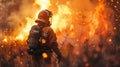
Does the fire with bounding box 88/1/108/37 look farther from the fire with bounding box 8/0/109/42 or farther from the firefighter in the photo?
the firefighter

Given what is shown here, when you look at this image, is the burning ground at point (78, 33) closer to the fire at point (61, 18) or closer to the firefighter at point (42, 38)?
the fire at point (61, 18)

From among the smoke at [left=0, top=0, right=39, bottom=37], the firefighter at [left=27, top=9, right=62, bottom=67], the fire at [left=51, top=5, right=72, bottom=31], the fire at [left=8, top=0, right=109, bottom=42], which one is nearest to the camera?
the firefighter at [left=27, top=9, right=62, bottom=67]

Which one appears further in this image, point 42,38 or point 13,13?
point 13,13

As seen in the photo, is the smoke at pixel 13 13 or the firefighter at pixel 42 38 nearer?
the firefighter at pixel 42 38

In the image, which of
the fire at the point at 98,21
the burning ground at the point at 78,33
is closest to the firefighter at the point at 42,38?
the burning ground at the point at 78,33

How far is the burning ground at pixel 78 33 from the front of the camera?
12.4 metres

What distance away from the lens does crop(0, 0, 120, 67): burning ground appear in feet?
40.6

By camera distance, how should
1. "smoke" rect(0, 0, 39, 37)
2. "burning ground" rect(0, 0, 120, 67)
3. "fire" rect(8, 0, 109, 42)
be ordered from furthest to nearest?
"smoke" rect(0, 0, 39, 37), "fire" rect(8, 0, 109, 42), "burning ground" rect(0, 0, 120, 67)

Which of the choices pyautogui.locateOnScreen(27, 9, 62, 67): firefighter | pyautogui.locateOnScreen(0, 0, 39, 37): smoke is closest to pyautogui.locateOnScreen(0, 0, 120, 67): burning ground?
pyautogui.locateOnScreen(0, 0, 39, 37): smoke

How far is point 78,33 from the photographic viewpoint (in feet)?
44.2

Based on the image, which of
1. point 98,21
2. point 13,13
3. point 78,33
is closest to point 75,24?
point 78,33

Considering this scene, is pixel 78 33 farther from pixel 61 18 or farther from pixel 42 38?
pixel 42 38

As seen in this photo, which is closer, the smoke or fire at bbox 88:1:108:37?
fire at bbox 88:1:108:37

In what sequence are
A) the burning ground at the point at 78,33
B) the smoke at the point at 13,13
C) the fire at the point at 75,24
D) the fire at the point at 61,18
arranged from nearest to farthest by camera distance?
the burning ground at the point at 78,33
the fire at the point at 75,24
the fire at the point at 61,18
the smoke at the point at 13,13
